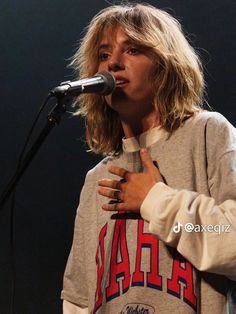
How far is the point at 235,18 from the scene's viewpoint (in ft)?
5.40

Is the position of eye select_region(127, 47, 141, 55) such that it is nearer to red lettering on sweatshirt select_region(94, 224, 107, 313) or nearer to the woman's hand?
the woman's hand

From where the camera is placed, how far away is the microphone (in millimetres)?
881

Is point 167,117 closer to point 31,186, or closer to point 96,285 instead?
point 96,285

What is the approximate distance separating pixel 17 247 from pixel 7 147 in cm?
35

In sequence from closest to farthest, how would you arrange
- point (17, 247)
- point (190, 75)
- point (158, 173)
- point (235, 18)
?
1. point (158, 173)
2. point (190, 75)
3. point (235, 18)
4. point (17, 247)

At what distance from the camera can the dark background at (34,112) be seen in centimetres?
166

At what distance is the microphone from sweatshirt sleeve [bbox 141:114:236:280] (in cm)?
21

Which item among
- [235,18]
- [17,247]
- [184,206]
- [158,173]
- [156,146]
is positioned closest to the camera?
[184,206]

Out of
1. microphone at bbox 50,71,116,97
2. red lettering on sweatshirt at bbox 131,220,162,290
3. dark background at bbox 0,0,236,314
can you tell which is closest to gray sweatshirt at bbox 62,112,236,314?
red lettering on sweatshirt at bbox 131,220,162,290

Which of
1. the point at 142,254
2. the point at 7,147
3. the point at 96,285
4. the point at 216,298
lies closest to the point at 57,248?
the point at 7,147

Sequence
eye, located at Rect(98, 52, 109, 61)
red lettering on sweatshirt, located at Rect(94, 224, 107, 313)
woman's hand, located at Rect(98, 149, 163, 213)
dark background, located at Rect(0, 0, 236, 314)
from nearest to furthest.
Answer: woman's hand, located at Rect(98, 149, 163, 213), red lettering on sweatshirt, located at Rect(94, 224, 107, 313), eye, located at Rect(98, 52, 109, 61), dark background, located at Rect(0, 0, 236, 314)

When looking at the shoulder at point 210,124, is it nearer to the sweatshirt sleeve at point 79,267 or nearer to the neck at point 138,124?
the neck at point 138,124

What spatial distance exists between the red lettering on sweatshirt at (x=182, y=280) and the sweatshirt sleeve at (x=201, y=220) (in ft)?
0.23

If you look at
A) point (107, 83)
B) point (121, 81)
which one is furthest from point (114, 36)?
point (107, 83)
